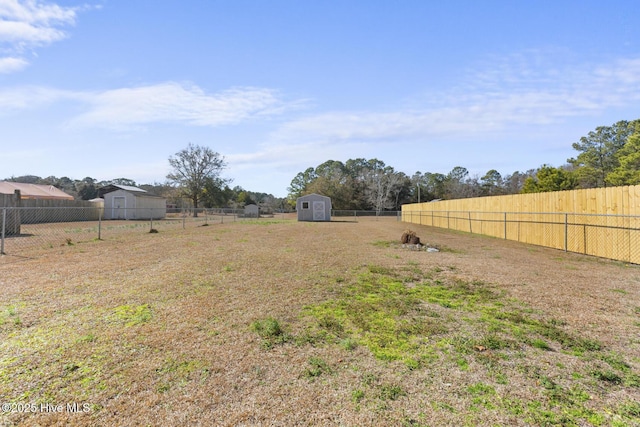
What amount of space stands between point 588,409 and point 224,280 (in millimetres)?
5024

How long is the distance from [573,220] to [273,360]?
11.1 meters

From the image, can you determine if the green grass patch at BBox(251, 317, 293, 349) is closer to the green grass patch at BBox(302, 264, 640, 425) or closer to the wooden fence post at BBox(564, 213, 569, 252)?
the green grass patch at BBox(302, 264, 640, 425)

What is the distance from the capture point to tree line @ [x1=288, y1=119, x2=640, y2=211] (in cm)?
3241

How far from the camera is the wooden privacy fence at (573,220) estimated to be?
8188mm

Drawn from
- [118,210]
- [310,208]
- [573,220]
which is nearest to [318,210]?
[310,208]

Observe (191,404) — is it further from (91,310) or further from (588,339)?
(588,339)

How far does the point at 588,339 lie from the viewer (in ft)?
10.8

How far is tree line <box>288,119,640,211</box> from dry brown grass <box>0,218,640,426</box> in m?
32.0

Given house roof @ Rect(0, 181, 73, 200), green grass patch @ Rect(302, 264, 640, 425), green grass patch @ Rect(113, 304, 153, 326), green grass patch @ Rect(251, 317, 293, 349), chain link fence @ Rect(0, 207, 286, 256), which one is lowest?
green grass patch @ Rect(302, 264, 640, 425)

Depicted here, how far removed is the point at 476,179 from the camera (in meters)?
64.1

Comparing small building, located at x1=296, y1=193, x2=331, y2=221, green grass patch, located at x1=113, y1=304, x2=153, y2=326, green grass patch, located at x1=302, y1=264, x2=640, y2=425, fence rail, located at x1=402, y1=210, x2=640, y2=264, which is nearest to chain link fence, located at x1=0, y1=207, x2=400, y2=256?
green grass patch, located at x1=113, y1=304, x2=153, y2=326

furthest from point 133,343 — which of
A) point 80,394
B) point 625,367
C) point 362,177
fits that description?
point 362,177

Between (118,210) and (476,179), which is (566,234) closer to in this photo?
(118,210)

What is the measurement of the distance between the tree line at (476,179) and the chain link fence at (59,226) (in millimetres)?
22494
